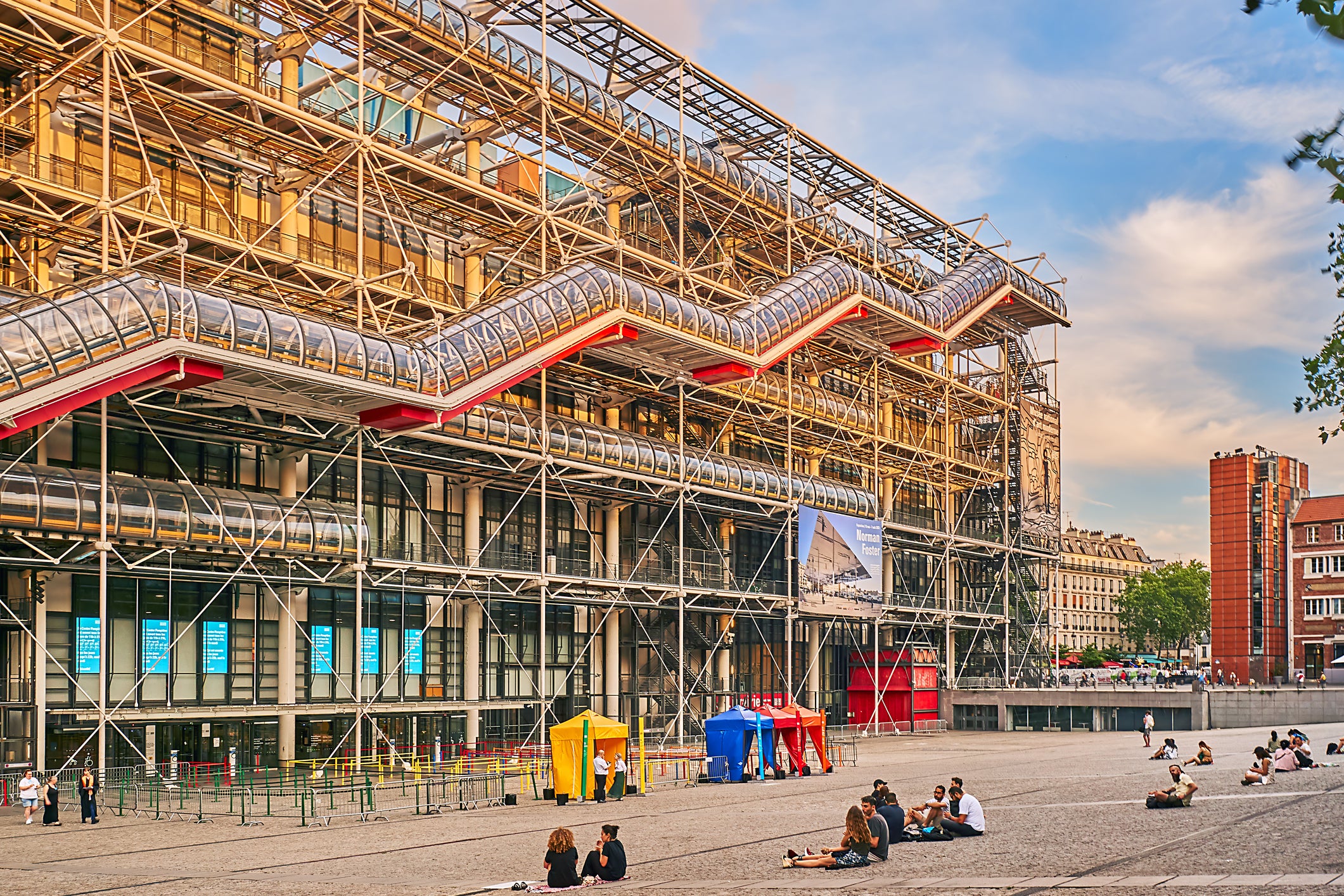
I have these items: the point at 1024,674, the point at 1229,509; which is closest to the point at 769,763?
the point at 1024,674

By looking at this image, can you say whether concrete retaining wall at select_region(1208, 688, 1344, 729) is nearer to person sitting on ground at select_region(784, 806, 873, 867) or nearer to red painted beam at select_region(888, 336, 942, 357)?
red painted beam at select_region(888, 336, 942, 357)

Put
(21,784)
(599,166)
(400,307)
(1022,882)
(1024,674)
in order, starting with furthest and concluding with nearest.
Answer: (1024,674), (599,166), (400,307), (21,784), (1022,882)

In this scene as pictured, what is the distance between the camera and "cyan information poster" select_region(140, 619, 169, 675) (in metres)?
30.1

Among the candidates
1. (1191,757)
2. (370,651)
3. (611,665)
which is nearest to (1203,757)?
(1191,757)

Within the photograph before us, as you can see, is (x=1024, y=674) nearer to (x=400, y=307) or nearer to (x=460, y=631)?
(x=460, y=631)

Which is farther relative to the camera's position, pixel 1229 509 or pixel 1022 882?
pixel 1229 509

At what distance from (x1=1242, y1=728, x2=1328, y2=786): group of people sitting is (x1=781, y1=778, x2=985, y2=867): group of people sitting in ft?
23.0

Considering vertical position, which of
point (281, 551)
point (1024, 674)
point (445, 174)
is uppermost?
point (445, 174)

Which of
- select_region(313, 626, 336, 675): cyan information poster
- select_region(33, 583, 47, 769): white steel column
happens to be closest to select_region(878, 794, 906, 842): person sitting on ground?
select_region(33, 583, 47, 769): white steel column

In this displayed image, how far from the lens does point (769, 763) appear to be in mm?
31406

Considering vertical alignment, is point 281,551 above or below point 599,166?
below

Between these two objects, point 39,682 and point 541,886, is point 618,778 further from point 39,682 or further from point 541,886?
point 39,682

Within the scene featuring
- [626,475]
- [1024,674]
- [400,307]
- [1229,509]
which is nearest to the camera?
[400,307]

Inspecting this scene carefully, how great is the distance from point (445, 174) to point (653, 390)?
11.5m
